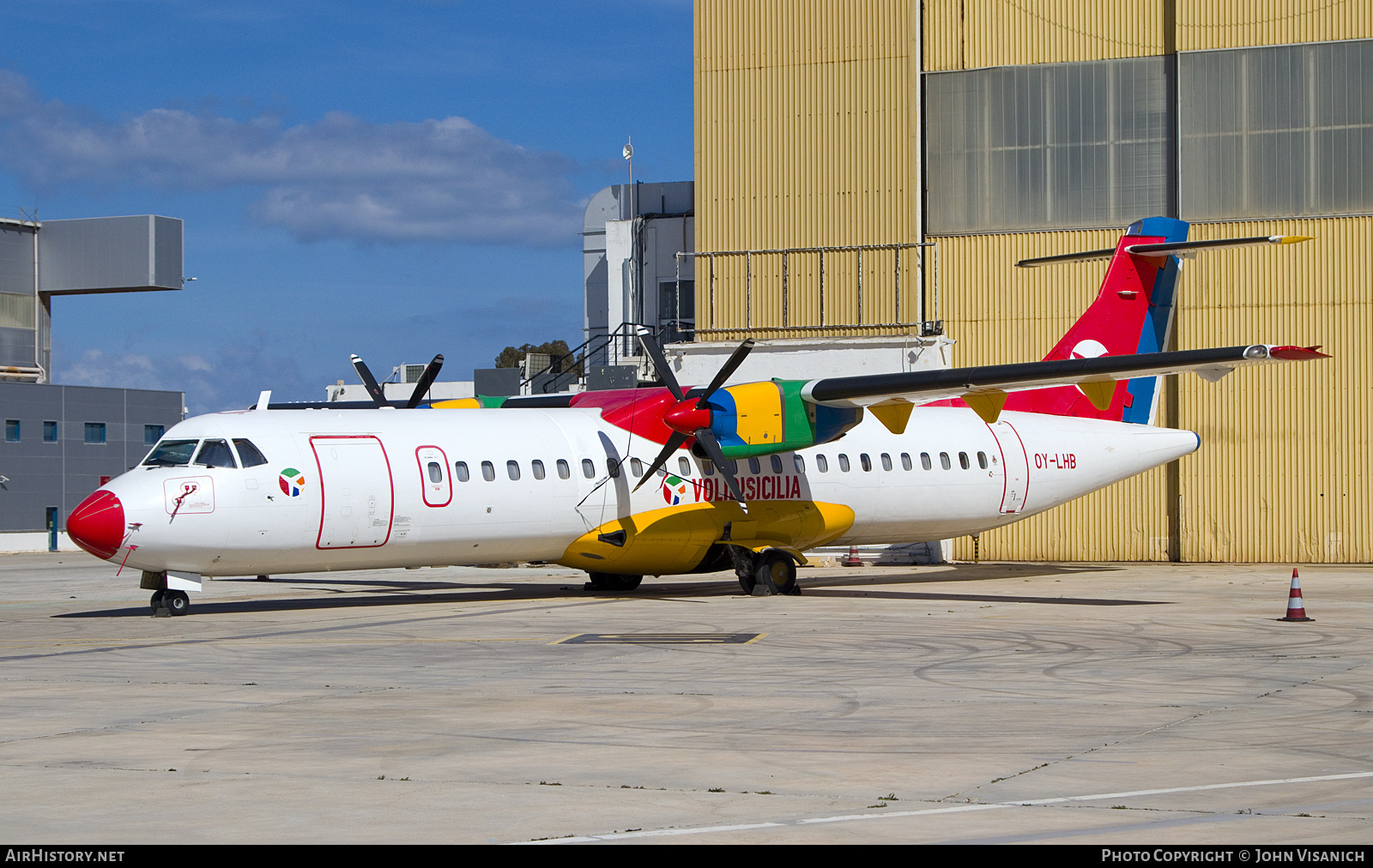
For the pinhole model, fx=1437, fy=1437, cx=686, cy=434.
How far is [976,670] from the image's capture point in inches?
525

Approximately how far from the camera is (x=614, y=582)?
24.5 m

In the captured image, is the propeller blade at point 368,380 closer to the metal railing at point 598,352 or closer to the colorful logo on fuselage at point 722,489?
the colorful logo on fuselage at point 722,489

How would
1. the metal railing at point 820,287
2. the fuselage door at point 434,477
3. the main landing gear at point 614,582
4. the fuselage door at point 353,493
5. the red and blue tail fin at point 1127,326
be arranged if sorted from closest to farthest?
the fuselage door at point 353,493
the fuselage door at point 434,477
the main landing gear at point 614,582
the red and blue tail fin at point 1127,326
the metal railing at point 820,287

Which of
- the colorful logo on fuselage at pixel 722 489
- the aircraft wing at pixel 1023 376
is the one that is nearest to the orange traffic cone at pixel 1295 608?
the aircraft wing at pixel 1023 376

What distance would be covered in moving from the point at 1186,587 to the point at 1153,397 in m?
5.32

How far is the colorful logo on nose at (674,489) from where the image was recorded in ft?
74.8

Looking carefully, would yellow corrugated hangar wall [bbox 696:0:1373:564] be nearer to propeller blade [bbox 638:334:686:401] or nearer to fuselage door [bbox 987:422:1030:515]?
fuselage door [bbox 987:422:1030:515]

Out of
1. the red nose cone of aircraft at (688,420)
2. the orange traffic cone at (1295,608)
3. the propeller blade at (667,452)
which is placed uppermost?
the red nose cone of aircraft at (688,420)

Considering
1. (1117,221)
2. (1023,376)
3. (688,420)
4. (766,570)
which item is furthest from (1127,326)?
(688,420)

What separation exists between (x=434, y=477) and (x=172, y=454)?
351cm

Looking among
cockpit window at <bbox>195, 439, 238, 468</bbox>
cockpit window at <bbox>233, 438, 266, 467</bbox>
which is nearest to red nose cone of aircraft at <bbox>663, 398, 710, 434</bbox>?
cockpit window at <bbox>233, 438, 266, 467</bbox>

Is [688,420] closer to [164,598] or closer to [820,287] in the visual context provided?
[164,598]

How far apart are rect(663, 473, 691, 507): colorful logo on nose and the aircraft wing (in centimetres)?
240

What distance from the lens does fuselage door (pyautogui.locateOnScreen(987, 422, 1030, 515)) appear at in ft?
87.5
